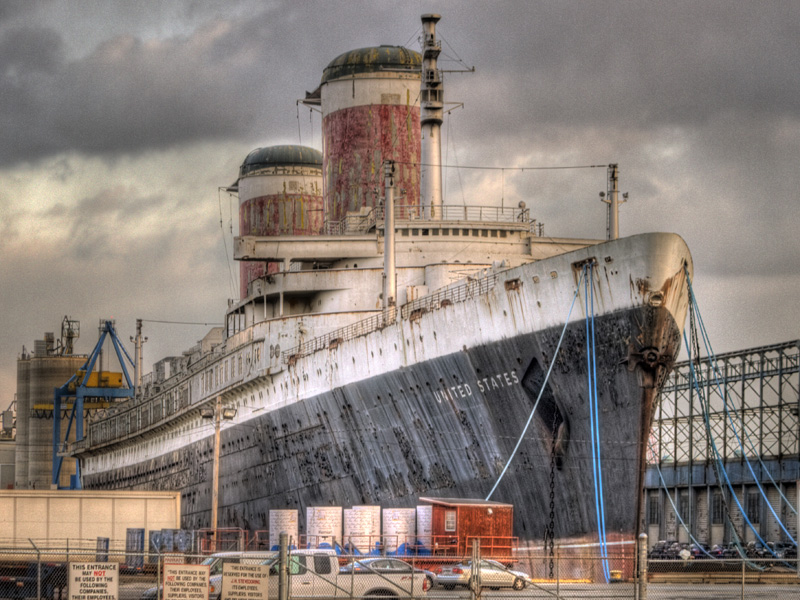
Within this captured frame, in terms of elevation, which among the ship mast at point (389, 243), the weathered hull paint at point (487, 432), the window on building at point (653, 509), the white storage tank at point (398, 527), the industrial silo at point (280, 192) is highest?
the industrial silo at point (280, 192)

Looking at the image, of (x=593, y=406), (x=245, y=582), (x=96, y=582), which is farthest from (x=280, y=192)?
(x=245, y=582)

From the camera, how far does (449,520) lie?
2492 centimetres

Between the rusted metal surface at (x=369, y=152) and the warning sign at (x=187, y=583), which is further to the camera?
the rusted metal surface at (x=369, y=152)

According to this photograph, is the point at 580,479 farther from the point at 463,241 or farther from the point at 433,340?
the point at 463,241

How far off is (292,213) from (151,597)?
139ft

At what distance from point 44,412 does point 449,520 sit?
74.3 metres

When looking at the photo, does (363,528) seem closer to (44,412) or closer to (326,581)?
(326,581)

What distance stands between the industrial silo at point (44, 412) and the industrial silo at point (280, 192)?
127 ft

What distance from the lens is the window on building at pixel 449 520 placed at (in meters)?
24.8

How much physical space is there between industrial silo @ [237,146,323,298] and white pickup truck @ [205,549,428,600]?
41943 mm

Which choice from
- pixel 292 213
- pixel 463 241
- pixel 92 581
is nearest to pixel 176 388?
pixel 292 213

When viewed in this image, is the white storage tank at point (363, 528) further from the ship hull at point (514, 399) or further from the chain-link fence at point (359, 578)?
the chain-link fence at point (359, 578)

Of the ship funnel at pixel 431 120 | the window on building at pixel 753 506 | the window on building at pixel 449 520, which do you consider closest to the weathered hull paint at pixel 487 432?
the window on building at pixel 449 520

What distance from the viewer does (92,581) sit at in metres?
15.4
